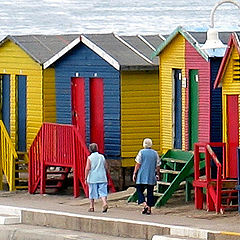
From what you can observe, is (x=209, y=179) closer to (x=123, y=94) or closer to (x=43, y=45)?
(x=123, y=94)

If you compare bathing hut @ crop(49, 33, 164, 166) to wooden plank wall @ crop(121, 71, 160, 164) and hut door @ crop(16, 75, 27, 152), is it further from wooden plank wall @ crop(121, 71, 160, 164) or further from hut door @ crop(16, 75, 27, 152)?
hut door @ crop(16, 75, 27, 152)

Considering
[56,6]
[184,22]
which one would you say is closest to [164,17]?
[184,22]

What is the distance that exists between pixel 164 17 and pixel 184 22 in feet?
20.4

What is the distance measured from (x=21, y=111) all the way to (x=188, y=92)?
15.2 feet

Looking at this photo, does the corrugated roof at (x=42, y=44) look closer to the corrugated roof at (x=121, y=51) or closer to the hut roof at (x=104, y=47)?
the hut roof at (x=104, y=47)

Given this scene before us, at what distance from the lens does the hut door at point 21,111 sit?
23.4 meters

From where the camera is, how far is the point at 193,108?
20.0 m

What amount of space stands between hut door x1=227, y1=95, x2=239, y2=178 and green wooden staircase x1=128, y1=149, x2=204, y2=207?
874 mm

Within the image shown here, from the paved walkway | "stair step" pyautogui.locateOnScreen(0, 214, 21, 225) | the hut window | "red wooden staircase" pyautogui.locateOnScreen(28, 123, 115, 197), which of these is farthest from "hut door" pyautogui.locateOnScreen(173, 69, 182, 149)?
"stair step" pyautogui.locateOnScreen(0, 214, 21, 225)

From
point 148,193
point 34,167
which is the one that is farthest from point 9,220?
point 34,167

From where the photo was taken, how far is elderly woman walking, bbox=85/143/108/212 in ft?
61.3

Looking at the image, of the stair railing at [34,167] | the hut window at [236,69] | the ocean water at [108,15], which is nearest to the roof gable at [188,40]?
the hut window at [236,69]

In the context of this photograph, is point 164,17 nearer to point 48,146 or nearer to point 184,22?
point 184,22

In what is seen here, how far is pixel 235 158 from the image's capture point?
1828 cm
